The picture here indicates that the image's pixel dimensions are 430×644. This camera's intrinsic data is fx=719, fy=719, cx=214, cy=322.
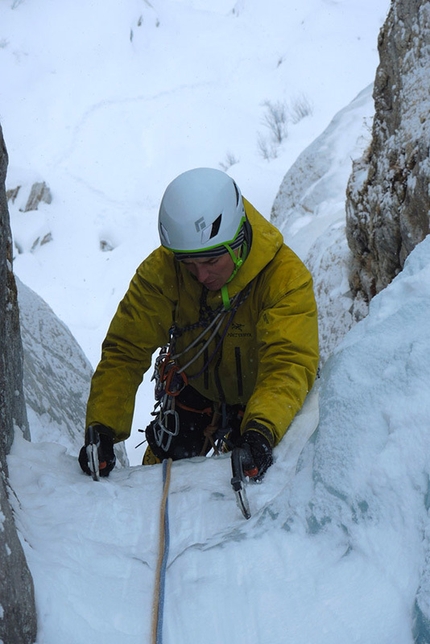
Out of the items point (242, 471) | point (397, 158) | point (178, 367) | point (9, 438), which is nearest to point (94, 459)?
point (9, 438)

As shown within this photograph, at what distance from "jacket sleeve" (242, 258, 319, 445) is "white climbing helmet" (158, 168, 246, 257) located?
0.24m

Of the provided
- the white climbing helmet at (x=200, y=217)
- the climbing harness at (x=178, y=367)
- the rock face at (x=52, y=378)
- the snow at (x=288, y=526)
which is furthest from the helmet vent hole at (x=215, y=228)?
the rock face at (x=52, y=378)

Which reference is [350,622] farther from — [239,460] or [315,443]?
[239,460]

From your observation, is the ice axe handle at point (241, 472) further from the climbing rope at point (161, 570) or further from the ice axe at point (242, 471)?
the climbing rope at point (161, 570)

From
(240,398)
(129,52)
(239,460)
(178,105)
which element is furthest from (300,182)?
(129,52)

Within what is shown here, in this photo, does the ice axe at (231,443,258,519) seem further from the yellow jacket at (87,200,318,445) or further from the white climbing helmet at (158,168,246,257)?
the white climbing helmet at (158,168,246,257)

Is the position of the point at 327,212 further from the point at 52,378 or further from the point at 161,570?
the point at 161,570

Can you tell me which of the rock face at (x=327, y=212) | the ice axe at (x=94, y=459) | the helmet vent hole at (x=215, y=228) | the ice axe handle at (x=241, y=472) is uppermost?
the helmet vent hole at (x=215, y=228)

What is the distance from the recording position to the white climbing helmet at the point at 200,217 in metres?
2.36

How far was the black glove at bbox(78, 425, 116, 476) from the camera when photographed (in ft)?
7.66

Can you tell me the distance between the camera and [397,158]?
13.8ft

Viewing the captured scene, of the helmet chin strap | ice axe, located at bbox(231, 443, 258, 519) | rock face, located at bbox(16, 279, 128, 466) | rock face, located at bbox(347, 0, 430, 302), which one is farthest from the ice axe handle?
rock face, located at bbox(347, 0, 430, 302)

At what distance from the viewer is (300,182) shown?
327 inches

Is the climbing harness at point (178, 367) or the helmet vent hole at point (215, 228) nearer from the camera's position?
the helmet vent hole at point (215, 228)
